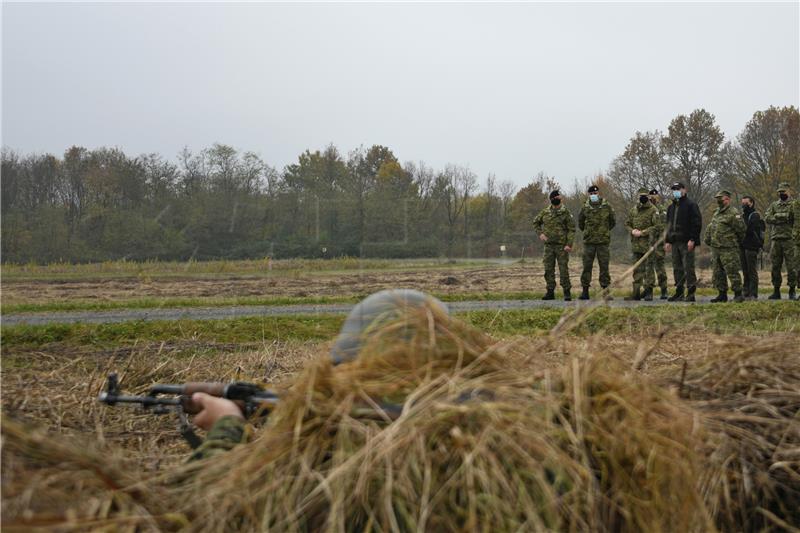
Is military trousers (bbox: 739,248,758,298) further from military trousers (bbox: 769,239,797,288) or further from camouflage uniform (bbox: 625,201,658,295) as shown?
camouflage uniform (bbox: 625,201,658,295)

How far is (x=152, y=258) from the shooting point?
3419 centimetres

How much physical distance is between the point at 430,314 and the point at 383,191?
41902 millimetres

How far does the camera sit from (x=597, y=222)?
1477cm

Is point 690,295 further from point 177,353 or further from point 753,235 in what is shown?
point 177,353

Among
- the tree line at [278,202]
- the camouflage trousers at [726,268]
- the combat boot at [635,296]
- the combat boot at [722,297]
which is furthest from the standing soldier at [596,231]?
the tree line at [278,202]

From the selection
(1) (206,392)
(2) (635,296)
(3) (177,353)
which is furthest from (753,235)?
(1) (206,392)

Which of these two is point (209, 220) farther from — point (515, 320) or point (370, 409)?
point (370, 409)

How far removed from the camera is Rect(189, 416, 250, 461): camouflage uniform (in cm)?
266

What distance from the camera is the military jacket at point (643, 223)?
15.3 metres

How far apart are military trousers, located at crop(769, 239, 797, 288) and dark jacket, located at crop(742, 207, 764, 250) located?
507 mm

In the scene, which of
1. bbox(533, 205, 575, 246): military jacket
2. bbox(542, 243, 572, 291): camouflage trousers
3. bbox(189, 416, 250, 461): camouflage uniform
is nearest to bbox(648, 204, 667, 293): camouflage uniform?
bbox(533, 205, 575, 246): military jacket

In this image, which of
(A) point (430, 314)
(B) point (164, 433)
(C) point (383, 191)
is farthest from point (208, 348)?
(C) point (383, 191)

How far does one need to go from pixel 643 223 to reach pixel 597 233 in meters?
1.52

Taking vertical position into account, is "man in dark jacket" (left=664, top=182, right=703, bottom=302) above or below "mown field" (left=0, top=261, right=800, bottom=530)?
above
